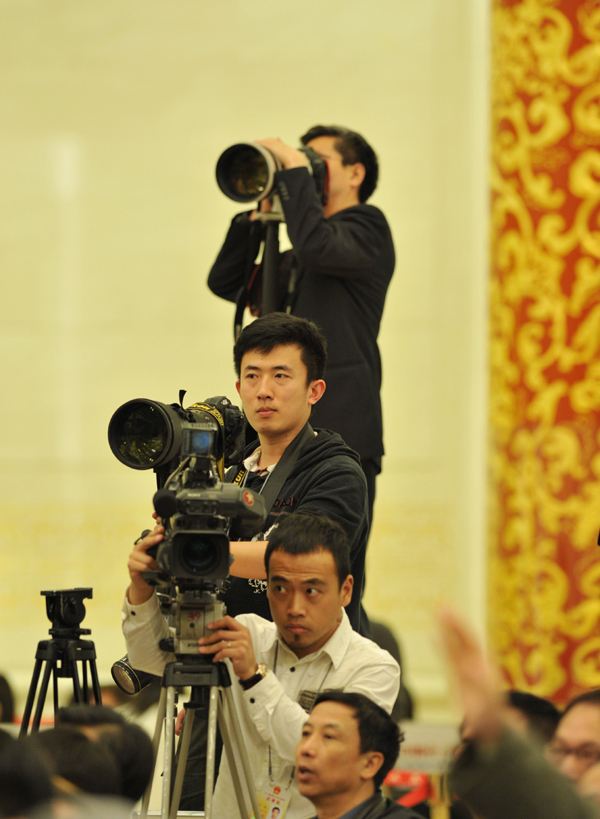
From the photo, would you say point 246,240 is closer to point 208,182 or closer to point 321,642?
point 321,642

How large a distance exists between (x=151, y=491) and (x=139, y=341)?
700mm

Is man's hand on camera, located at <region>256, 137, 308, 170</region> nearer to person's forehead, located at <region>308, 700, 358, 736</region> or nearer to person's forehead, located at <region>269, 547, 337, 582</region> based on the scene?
person's forehead, located at <region>269, 547, 337, 582</region>

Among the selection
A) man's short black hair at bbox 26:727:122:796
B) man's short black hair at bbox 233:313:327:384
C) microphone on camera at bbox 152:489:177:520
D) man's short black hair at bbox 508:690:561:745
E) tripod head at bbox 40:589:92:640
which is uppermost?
man's short black hair at bbox 233:313:327:384

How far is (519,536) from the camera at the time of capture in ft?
15.5

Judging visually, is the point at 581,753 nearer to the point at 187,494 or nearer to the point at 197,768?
the point at 197,768

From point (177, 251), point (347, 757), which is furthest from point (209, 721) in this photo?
point (177, 251)

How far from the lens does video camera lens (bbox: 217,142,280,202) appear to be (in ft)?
10.7

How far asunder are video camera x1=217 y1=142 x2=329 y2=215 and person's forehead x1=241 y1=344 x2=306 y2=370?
25.1 inches

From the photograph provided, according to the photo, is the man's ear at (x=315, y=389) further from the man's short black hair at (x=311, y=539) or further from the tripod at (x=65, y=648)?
the tripod at (x=65, y=648)

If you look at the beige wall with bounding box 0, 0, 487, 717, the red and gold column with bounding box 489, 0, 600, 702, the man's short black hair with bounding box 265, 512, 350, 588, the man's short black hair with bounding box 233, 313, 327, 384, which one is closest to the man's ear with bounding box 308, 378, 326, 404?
the man's short black hair with bounding box 233, 313, 327, 384

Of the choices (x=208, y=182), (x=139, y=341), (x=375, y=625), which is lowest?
(x=375, y=625)

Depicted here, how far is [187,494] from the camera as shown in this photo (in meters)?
2.16

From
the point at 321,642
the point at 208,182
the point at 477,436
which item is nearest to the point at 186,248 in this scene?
the point at 208,182

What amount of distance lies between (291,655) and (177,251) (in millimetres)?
3145
